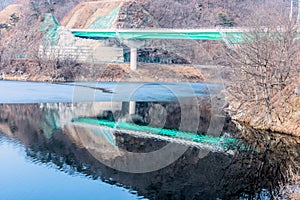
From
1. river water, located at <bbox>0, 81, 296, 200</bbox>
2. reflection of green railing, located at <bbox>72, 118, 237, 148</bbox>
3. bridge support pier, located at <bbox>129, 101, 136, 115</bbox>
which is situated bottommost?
river water, located at <bbox>0, 81, 296, 200</bbox>

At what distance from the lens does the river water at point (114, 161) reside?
13031 millimetres

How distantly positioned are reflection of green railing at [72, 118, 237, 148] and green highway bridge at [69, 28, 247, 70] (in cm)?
1806

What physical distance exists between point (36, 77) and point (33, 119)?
2997 centimetres

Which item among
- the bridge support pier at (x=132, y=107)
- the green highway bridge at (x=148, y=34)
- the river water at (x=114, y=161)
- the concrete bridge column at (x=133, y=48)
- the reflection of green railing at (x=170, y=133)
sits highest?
the green highway bridge at (x=148, y=34)

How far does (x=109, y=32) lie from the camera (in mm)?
56312

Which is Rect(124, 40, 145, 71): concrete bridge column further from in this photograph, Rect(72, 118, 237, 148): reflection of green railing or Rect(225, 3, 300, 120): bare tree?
Rect(225, 3, 300, 120): bare tree

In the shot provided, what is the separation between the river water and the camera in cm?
1303

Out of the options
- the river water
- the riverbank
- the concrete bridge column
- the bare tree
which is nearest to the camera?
the river water

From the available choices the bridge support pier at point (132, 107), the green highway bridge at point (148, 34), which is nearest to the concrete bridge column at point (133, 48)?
the green highway bridge at point (148, 34)

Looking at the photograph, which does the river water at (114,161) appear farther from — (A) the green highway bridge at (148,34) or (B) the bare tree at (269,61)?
(A) the green highway bridge at (148,34)

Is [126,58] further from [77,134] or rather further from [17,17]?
[77,134]

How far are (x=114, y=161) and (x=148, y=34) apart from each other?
1452 inches

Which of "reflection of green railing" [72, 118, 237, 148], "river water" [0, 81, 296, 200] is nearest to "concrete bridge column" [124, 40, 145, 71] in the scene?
"river water" [0, 81, 296, 200]

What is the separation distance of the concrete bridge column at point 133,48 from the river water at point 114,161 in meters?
29.6
